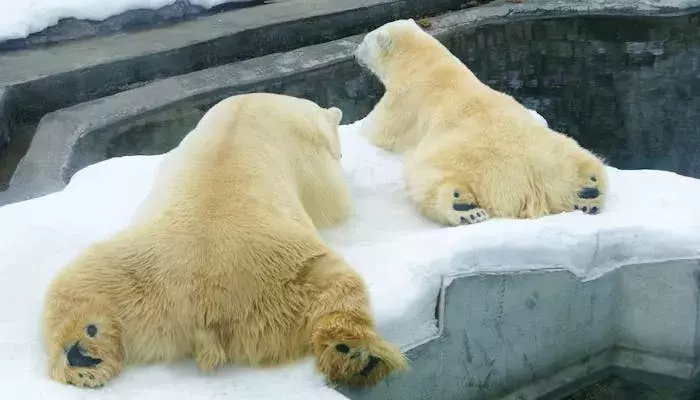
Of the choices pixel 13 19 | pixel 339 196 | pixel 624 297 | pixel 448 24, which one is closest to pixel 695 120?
pixel 448 24

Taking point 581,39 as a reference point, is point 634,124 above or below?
below

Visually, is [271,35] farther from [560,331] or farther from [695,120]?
[560,331]

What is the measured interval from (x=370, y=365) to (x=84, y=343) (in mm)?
774

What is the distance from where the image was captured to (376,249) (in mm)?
3074

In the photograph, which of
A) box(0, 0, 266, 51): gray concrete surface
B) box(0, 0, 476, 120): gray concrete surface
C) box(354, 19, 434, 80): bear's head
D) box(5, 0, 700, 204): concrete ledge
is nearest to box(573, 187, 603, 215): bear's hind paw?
box(354, 19, 434, 80): bear's head

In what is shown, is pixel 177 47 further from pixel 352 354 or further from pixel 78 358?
pixel 352 354

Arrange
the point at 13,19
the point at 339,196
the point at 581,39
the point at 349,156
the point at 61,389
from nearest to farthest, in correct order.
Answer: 1. the point at 61,389
2. the point at 339,196
3. the point at 349,156
4. the point at 13,19
5. the point at 581,39

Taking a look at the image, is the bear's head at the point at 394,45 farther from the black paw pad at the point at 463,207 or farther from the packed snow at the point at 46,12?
the packed snow at the point at 46,12

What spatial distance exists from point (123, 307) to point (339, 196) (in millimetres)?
1223

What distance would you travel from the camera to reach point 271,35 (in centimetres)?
646

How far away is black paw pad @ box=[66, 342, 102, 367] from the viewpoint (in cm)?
230

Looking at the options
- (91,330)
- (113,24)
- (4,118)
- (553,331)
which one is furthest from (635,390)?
(113,24)

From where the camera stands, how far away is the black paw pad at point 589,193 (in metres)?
3.35

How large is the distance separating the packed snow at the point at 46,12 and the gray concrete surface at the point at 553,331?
4.45 metres
